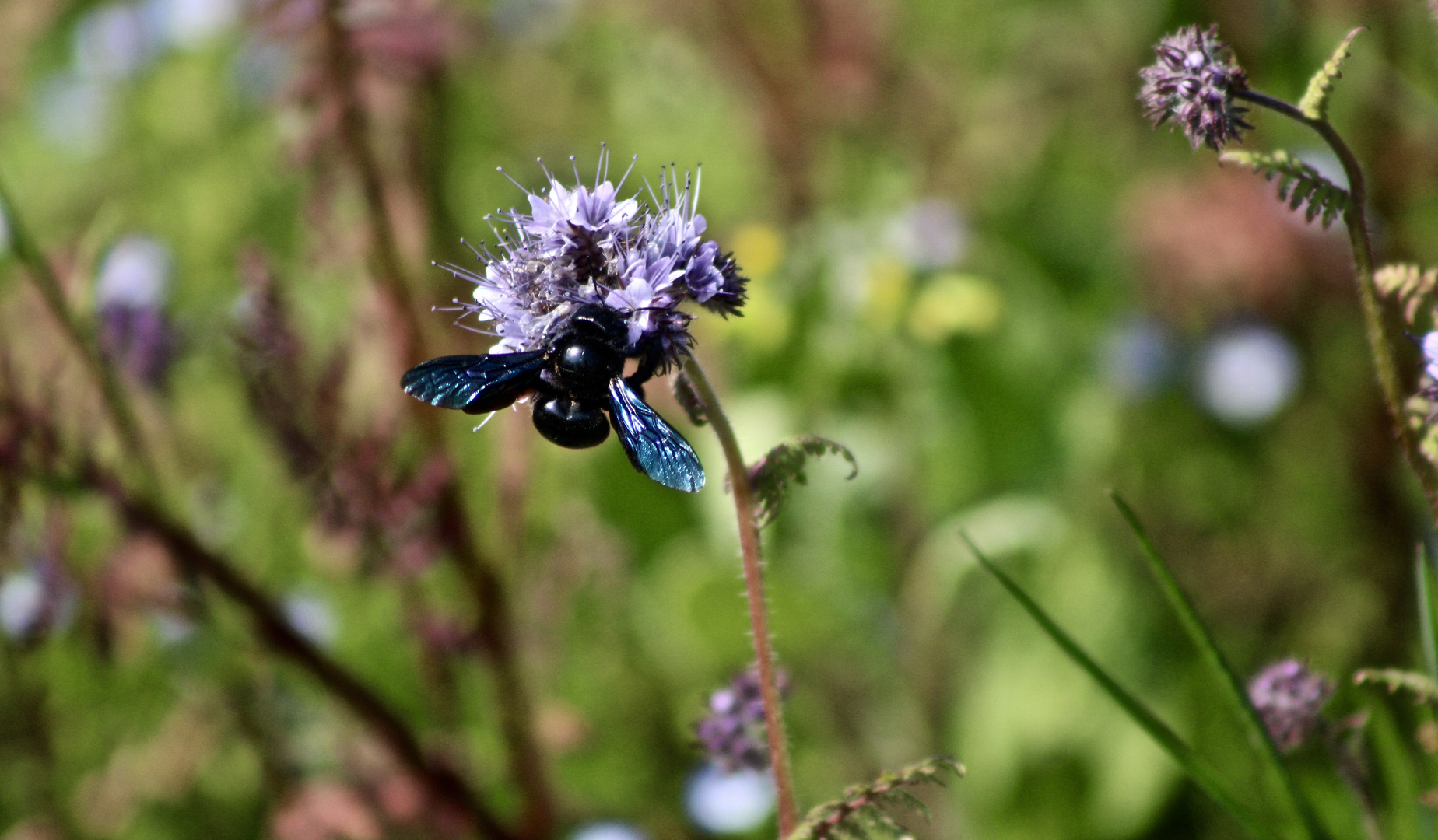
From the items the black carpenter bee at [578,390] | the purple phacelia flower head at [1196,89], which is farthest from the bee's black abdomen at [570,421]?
the purple phacelia flower head at [1196,89]

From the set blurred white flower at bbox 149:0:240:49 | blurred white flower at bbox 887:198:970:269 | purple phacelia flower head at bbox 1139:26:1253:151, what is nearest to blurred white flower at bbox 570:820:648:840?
blurred white flower at bbox 887:198:970:269

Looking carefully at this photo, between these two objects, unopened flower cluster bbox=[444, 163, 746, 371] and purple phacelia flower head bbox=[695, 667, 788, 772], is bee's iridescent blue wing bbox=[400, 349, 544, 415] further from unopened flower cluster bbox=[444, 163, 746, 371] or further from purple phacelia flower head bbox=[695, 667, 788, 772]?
purple phacelia flower head bbox=[695, 667, 788, 772]

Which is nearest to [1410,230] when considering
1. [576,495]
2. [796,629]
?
[796,629]

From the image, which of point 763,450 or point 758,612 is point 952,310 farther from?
point 758,612

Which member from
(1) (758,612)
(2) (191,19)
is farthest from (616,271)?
(2) (191,19)

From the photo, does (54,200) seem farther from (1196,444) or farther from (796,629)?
(1196,444)
